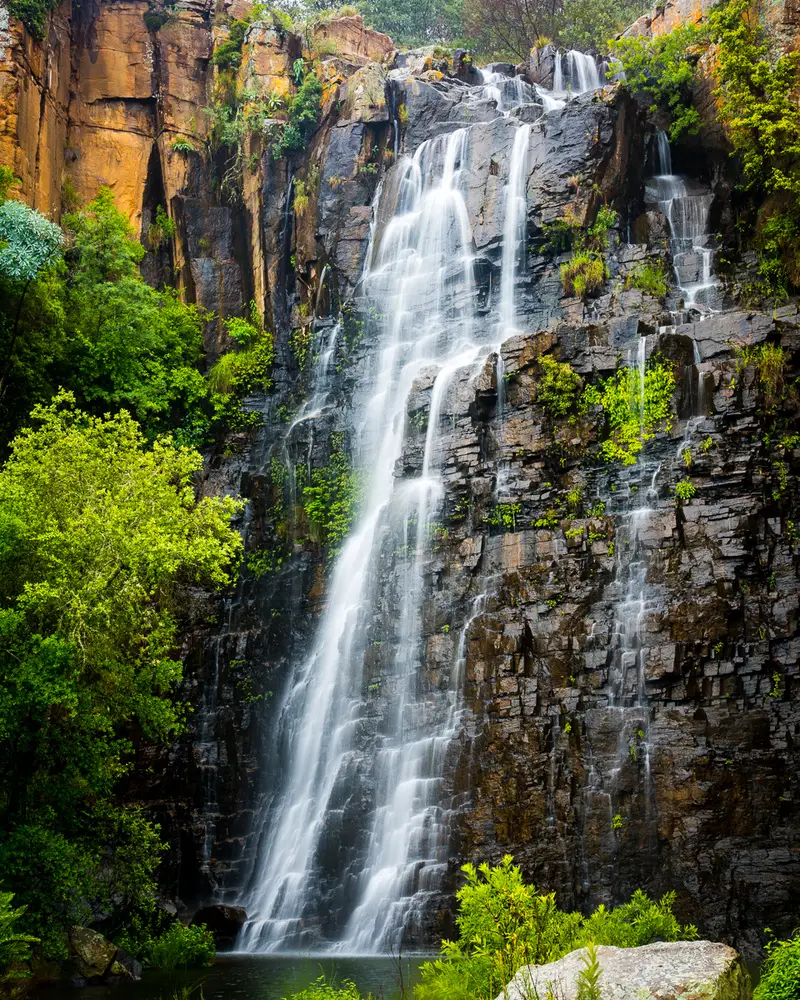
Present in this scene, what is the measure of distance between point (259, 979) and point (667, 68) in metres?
26.9

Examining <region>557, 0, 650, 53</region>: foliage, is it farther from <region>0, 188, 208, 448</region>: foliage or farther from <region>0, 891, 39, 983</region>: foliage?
<region>0, 891, 39, 983</region>: foliage

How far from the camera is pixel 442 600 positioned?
22641mm

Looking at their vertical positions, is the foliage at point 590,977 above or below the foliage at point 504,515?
below

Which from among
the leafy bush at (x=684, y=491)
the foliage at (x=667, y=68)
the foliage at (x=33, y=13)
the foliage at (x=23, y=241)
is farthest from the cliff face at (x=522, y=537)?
the foliage at (x=23, y=241)

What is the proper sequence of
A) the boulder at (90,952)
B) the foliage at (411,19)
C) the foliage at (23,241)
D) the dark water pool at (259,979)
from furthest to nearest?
the foliage at (411,19)
the foliage at (23,241)
the boulder at (90,952)
the dark water pool at (259,979)

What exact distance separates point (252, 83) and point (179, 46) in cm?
336

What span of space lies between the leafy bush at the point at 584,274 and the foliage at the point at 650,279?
0.77m

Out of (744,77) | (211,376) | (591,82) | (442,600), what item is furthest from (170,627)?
(591,82)

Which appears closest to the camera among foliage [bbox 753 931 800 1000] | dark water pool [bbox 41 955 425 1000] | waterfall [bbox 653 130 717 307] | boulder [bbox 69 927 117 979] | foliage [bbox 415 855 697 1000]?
foliage [bbox 753 931 800 1000]

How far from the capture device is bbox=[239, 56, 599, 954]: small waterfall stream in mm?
19906

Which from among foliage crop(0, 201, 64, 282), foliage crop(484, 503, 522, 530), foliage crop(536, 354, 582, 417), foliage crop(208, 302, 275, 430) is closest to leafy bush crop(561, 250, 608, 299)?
foliage crop(536, 354, 582, 417)

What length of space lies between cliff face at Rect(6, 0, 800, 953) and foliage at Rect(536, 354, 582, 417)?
23cm

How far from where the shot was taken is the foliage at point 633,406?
2206 cm

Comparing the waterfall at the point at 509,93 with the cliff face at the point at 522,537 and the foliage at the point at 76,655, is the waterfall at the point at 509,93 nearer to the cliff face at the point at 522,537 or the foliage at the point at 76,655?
the cliff face at the point at 522,537
